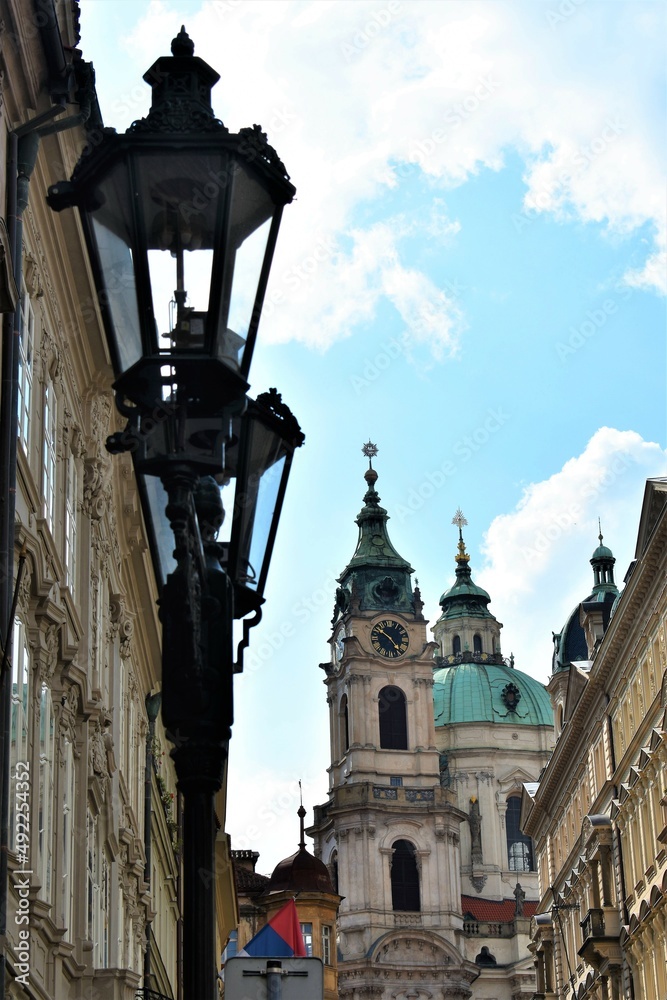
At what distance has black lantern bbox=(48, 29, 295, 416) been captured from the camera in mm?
6293

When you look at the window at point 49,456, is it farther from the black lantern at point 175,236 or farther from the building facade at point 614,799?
the building facade at point 614,799

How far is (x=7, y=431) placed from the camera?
1342cm

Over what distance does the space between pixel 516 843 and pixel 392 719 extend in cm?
1641

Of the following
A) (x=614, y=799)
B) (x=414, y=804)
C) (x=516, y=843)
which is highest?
(x=516, y=843)

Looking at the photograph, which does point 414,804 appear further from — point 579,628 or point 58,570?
point 58,570

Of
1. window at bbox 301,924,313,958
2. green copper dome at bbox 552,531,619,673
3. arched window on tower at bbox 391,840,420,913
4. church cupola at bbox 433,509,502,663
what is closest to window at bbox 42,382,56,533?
green copper dome at bbox 552,531,619,673

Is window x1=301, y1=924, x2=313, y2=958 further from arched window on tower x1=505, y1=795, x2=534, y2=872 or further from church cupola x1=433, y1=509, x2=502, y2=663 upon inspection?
church cupola x1=433, y1=509, x2=502, y2=663

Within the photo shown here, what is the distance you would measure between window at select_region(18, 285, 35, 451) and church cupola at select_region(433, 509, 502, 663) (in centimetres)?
11231

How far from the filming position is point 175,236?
6.39 meters

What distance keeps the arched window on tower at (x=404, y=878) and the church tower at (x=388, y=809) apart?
0.19 feet

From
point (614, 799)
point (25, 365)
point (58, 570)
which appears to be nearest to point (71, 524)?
point (58, 570)

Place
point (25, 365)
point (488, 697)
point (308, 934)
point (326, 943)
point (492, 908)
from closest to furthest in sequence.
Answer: point (25, 365), point (308, 934), point (326, 943), point (492, 908), point (488, 697)

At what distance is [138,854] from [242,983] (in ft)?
50.5

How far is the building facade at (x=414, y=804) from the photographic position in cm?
9425
